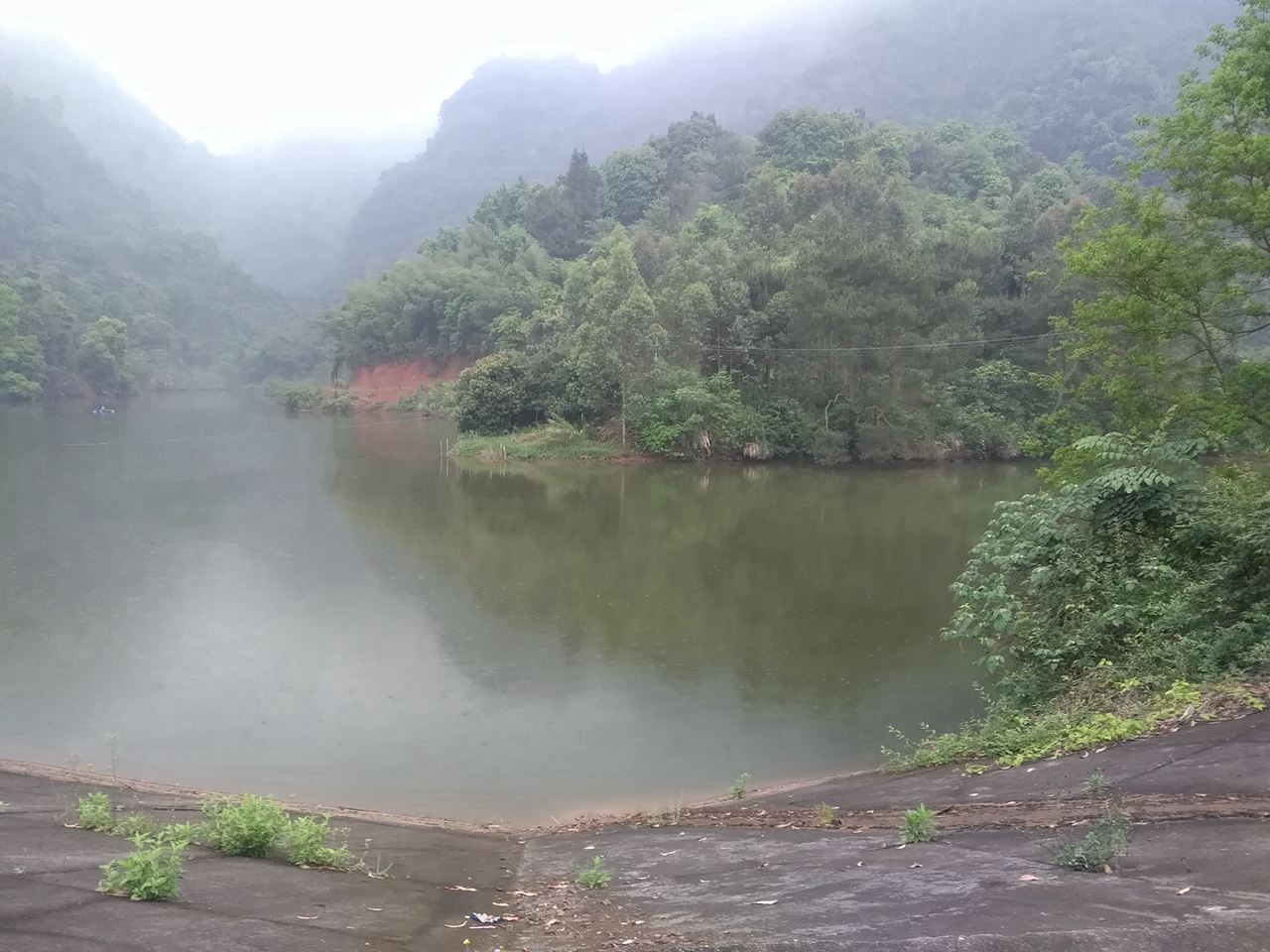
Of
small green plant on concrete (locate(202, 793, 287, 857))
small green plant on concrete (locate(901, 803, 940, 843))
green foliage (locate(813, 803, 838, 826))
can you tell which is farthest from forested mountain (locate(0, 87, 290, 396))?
small green plant on concrete (locate(901, 803, 940, 843))

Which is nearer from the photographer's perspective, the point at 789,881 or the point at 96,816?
A: the point at 789,881

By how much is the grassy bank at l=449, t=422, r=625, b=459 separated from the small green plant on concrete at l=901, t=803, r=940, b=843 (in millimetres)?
27174

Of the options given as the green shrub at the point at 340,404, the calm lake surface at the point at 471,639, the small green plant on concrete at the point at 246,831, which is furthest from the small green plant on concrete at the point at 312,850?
the green shrub at the point at 340,404

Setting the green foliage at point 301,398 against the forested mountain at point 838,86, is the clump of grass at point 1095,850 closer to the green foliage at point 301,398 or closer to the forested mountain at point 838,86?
the green foliage at point 301,398

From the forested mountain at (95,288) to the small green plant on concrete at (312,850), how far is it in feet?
208

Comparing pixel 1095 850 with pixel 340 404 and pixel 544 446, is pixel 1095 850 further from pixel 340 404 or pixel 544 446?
pixel 340 404

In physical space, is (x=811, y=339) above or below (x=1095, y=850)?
above

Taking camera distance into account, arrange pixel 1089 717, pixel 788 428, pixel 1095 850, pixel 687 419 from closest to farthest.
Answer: pixel 1095 850, pixel 1089 717, pixel 687 419, pixel 788 428

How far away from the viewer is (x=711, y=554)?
57.4 feet

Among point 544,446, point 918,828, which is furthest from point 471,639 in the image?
point 544,446

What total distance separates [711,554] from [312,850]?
13.2 m

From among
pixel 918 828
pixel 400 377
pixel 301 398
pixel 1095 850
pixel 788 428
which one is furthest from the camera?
pixel 301 398

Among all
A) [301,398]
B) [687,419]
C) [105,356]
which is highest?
[105,356]

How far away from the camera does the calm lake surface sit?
340 inches
